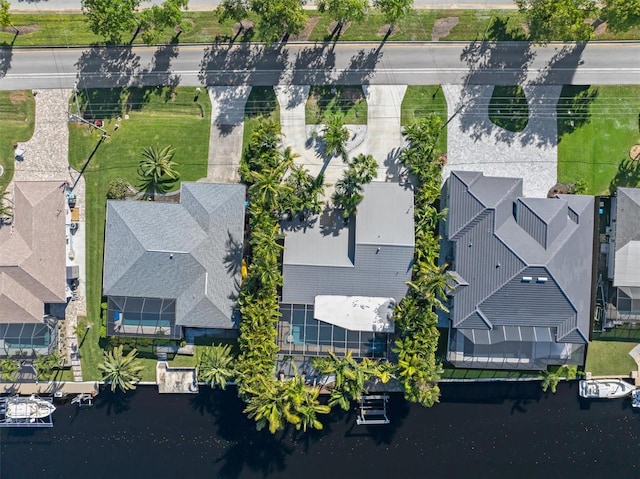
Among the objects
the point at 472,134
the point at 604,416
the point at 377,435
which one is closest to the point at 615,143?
the point at 472,134

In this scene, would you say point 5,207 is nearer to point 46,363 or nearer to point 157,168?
point 157,168

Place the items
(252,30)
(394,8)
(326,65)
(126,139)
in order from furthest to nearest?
(126,139), (326,65), (252,30), (394,8)

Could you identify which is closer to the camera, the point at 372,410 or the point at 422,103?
the point at 422,103

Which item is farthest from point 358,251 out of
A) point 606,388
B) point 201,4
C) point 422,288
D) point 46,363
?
point 46,363

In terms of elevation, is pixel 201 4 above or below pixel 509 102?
above

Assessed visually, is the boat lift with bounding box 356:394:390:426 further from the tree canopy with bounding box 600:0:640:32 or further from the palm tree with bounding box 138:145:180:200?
the tree canopy with bounding box 600:0:640:32

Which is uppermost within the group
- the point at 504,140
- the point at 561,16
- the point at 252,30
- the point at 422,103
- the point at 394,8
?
the point at 252,30

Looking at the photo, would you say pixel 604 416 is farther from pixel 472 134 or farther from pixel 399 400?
pixel 472 134
